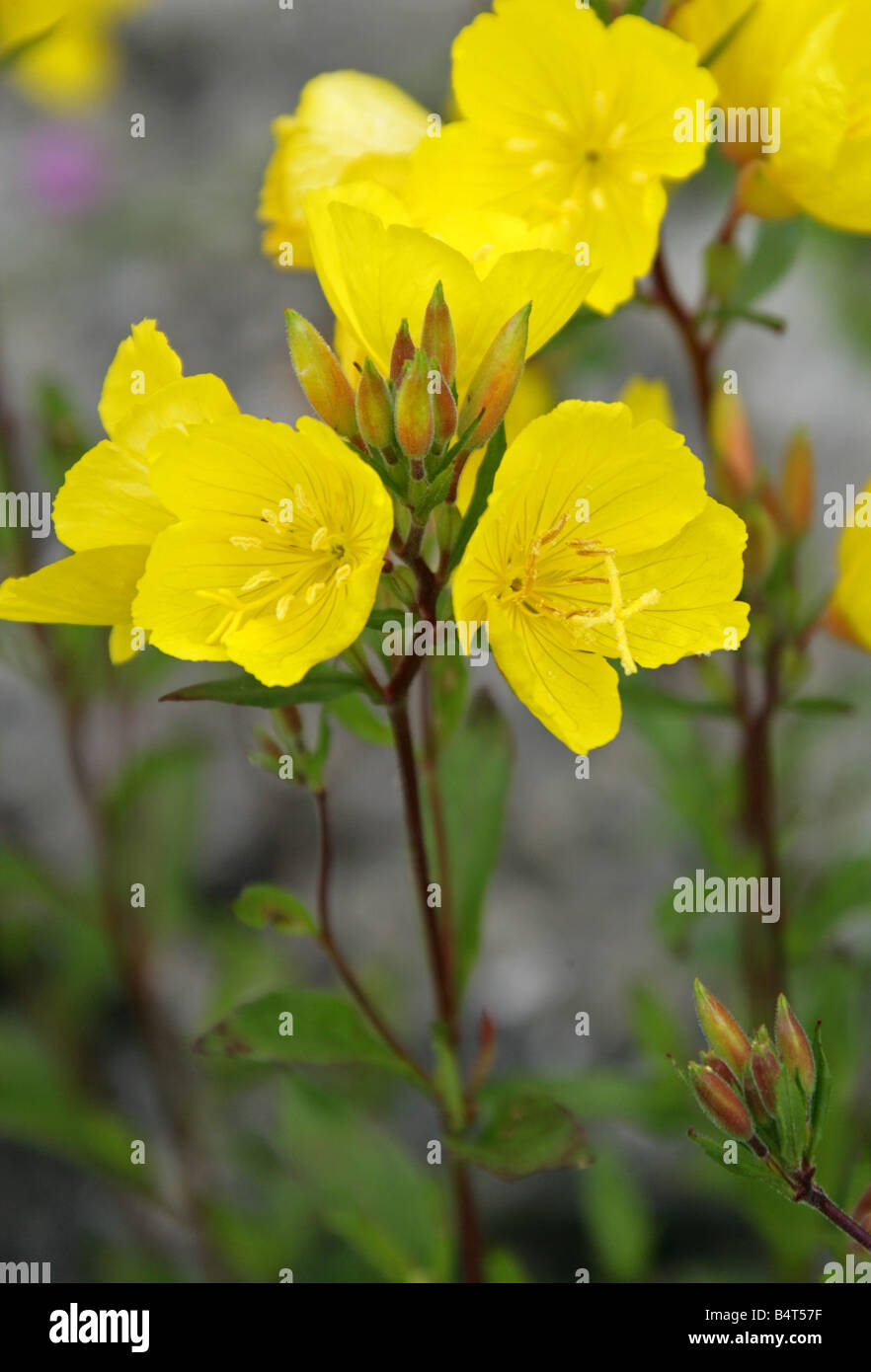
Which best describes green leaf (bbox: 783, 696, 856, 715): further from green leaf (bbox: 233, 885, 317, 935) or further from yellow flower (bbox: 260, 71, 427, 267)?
yellow flower (bbox: 260, 71, 427, 267)

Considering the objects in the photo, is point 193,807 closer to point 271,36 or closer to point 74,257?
point 74,257

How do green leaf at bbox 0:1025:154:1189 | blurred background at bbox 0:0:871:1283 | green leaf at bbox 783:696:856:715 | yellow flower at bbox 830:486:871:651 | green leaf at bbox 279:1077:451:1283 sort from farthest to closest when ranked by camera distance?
1. green leaf at bbox 0:1025:154:1189
2. blurred background at bbox 0:0:871:1283
3. green leaf at bbox 279:1077:451:1283
4. green leaf at bbox 783:696:856:715
5. yellow flower at bbox 830:486:871:651

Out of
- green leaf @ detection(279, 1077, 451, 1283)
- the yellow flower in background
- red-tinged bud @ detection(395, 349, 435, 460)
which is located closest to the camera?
red-tinged bud @ detection(395, 349, 435, 460)

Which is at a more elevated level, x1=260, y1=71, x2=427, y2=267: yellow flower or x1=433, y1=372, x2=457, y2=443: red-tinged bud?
x1=260, y1=71, x2=427, y2=267: yellow flower

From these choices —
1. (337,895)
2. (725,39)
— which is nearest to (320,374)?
(725,39)

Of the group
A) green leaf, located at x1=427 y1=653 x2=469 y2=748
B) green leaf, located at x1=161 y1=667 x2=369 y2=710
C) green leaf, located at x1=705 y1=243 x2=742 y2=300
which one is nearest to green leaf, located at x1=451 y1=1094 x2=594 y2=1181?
green leaf, located at x1=427 y1=653 x2=469 y2=748

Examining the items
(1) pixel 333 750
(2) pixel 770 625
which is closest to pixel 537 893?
(1) pixel 333 750

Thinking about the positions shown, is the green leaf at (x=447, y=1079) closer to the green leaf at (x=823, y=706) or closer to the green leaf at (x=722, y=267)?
the green leaf at (x=823, y=706)
